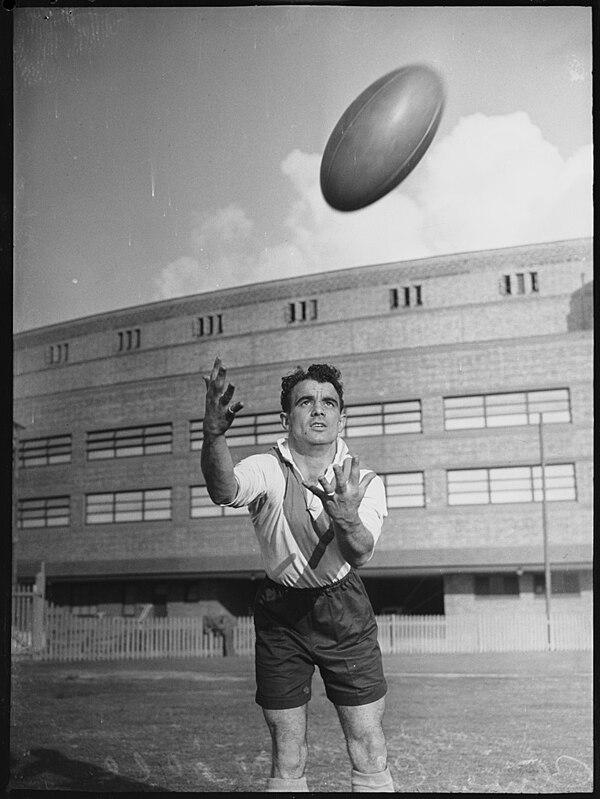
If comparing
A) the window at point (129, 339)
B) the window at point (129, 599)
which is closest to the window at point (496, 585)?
the window at point (129, 599)

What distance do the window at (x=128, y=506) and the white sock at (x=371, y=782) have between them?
8.51 ft

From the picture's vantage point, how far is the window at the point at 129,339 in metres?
6.85

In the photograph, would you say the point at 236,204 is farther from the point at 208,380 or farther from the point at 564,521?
the point at 564,521

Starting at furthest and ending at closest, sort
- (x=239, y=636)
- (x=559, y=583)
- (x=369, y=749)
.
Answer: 1. (x=559, y=583)
2. (x=239, y=636)
3. (x=369, y=749)

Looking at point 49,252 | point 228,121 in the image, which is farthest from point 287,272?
point 49,252

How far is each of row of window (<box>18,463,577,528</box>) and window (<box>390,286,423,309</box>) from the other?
120 centimetres

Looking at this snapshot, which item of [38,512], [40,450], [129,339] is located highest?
[129,339]

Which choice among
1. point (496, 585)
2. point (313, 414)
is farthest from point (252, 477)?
point (496, 585)

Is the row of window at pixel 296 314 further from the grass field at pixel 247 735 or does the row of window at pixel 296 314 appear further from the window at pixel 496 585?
the window at pixel 496 585

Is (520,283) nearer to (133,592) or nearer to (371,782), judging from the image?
(371,782)

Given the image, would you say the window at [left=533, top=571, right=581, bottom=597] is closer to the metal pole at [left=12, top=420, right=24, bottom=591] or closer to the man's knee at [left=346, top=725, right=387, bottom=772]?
the man's knee at [left=346, top=725, right=387, bottom=772]

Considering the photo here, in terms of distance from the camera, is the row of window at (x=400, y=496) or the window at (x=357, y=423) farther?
the row of window at (x=400, y=496)

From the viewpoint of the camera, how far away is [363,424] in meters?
6.75

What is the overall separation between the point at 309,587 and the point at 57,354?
265 cm
